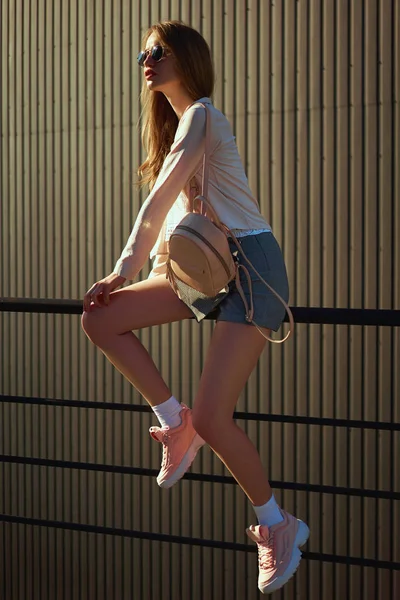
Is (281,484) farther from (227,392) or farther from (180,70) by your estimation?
(180,70)

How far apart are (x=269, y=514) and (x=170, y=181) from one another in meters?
0.90

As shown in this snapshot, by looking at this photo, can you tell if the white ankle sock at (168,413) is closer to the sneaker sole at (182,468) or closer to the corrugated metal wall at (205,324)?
the sneaker sole at (182,468)

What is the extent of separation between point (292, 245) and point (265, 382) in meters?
1.40

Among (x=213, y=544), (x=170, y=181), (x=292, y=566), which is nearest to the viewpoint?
(x=170, y=181)

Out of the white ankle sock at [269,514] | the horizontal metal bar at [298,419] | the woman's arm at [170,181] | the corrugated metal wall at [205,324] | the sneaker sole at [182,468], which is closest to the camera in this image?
the woman's arm at [170,181]

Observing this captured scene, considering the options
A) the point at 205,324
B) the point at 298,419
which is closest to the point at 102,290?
the point at 298,419

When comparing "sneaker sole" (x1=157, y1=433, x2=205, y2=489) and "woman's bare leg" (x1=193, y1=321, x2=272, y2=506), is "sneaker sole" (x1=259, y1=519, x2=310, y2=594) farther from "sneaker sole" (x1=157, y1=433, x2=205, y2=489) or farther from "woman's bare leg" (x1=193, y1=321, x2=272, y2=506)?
"sneaker sole" (x1=157, y1=433, x2=205, y2=489)

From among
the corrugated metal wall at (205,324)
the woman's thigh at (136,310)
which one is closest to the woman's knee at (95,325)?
the woman's thigh at (136,310)

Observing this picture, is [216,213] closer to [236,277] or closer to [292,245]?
[236,277]

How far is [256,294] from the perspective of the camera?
2.38 m

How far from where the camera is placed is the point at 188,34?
2.50 m

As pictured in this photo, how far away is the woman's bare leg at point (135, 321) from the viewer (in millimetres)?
2506

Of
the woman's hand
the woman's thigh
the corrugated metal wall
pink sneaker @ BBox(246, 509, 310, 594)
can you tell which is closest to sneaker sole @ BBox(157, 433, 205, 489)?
pink sneaker @ BBox(246, 509, 310, 594)

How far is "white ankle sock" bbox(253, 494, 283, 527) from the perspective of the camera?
7.99 feet
